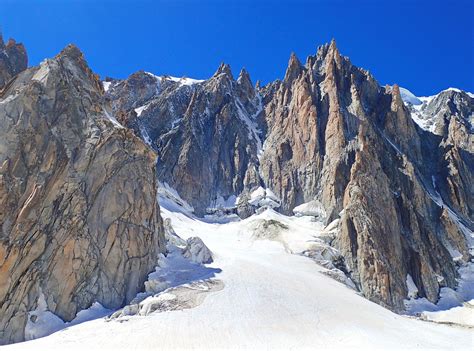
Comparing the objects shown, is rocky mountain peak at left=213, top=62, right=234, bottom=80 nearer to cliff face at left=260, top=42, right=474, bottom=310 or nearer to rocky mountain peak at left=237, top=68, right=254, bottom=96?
rocky mountain peak at left=237, top=68, right=254, bottom=96

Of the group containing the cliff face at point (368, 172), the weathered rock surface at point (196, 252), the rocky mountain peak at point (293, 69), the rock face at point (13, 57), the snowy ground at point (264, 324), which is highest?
the rocky mountain peak at point (293, 69)

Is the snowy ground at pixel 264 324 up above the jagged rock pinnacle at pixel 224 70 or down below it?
below

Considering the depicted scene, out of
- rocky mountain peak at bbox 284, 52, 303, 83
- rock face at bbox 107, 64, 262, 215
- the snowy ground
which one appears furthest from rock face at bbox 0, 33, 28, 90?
rocky mountain peak at bbox 284, 52, 303, 83

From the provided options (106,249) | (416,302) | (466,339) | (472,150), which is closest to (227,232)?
(416,302)

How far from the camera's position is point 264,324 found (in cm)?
3061

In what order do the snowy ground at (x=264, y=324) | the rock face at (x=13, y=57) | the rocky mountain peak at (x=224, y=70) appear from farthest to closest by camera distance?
the rocky mountain peak at (x=224, y=70), the rock face at (x=13, y=57), the snowy ground at (x=264, y=324)

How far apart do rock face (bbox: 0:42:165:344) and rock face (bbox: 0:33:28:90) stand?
3750 centimetres

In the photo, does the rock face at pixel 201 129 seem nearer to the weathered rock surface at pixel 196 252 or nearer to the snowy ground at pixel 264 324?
the weathered rock surface at pixel 196 252

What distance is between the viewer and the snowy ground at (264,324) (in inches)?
1065

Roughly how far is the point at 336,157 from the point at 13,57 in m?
55.9

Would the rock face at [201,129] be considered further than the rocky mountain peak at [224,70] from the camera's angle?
No

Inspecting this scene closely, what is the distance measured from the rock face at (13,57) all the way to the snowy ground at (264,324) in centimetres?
4958

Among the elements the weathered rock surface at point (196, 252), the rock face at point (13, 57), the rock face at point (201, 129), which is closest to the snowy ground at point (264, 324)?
the weathered rock surface at point (196, 252)

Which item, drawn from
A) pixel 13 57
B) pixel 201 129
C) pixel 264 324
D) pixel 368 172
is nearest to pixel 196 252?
pixel 264 324
